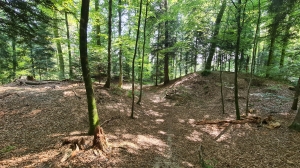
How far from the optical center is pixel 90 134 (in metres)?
6.10

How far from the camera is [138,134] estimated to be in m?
7.42

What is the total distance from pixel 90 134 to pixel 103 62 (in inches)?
291

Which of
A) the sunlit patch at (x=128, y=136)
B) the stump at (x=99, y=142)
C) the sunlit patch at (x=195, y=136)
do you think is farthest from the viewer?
the sunlit patch at (x=195, y=136)

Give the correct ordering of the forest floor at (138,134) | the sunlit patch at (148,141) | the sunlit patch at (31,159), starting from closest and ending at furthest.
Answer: the sunlit patch at (31,159)
the forest floor at (138,134)
the sunlit patch at (148,141)

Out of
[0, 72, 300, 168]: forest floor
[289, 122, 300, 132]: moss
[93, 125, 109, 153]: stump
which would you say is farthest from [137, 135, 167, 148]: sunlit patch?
[289, 122, 300, 132]: moss

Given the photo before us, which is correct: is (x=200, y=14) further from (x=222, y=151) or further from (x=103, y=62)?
(x=222, y=151)

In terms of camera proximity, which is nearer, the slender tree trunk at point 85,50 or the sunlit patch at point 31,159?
the sunlit patch at point 31,159

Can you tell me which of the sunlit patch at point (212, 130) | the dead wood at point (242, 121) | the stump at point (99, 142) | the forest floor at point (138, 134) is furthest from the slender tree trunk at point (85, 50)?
the dead wood at point (242, 121)

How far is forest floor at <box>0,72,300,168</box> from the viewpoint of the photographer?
5.07 m

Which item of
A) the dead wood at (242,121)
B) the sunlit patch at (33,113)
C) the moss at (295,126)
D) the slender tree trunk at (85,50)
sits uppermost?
the slender tree trunk at (85,50)

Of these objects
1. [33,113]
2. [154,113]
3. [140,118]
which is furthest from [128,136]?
[33,113]

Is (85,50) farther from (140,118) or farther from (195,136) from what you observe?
(195,136)

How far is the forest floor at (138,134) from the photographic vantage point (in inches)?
200

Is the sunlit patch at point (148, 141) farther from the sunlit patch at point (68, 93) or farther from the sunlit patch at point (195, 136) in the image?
the sunlit patch at point (68, 93)
